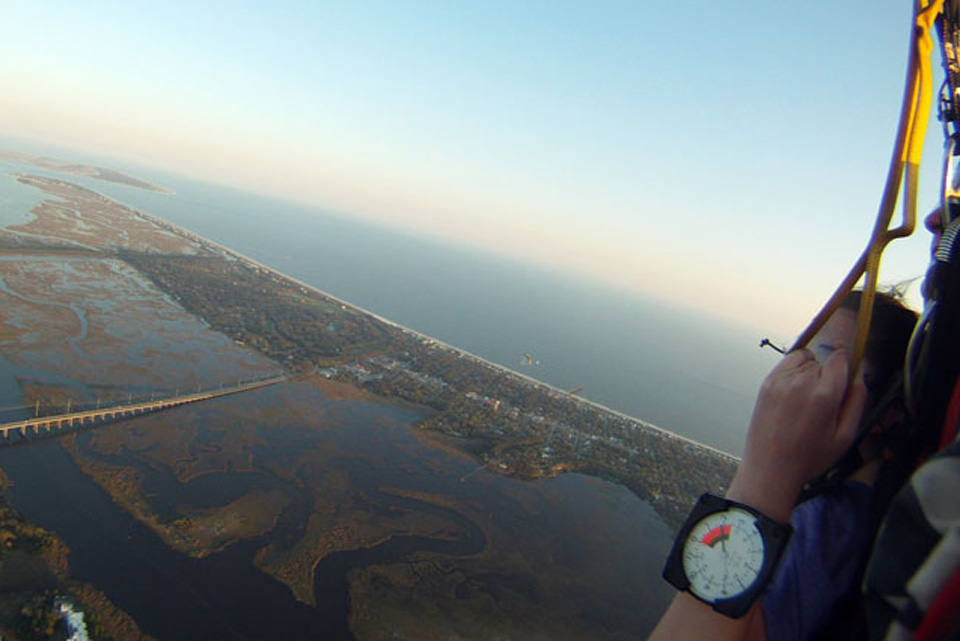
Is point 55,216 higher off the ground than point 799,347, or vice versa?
point 799,347

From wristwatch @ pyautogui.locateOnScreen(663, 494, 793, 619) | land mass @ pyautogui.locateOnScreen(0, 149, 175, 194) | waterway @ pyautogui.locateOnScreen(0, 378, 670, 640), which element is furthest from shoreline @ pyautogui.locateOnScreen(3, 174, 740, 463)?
land mass @ pyautogui.locateOnScreen(0, 149, 175, 194)

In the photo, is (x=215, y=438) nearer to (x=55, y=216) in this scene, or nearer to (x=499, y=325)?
(x=499, y=325)

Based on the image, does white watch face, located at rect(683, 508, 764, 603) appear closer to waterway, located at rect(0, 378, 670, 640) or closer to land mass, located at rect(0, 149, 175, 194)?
waterway, located at rect(0, 378, 670, 640)

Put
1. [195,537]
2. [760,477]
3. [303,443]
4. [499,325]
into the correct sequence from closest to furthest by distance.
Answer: [760,477], [195,537], [303,443], [499,325]

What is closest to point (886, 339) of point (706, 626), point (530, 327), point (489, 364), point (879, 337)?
point (879, 337)

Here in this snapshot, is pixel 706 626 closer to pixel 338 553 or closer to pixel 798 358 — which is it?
pixel 798 358

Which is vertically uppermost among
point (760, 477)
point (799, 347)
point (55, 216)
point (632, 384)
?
point (799, 347)

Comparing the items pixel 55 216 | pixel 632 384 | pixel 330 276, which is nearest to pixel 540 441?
pixel 632 384
